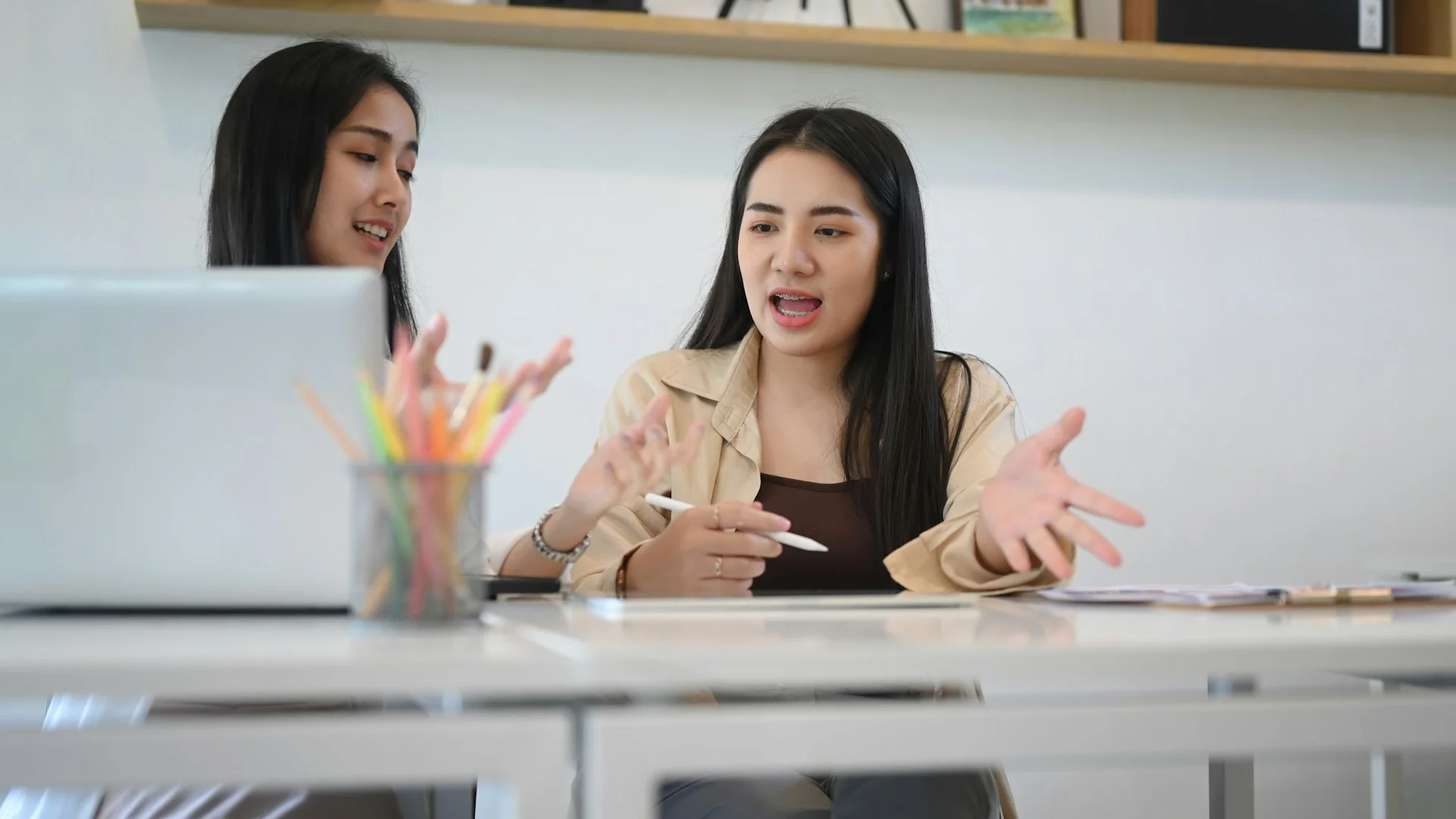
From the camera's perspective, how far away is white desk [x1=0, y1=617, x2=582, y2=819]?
0.54m

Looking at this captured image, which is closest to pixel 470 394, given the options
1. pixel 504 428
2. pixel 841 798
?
pixel 504 428

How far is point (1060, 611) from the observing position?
93 centimetres

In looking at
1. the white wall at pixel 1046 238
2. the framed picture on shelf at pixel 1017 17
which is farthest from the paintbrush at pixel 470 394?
the framed picture on shelf at pixel 1017 17

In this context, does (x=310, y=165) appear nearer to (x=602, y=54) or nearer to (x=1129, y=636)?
(x=602, y=54)

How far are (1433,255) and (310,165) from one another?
92.1 inches

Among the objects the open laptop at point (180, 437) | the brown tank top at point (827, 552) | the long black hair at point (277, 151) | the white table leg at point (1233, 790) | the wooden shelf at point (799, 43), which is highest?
the wooden shelf at point (799, 43)

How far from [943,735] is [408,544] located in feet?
1.14

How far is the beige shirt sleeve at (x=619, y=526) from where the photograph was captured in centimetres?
142

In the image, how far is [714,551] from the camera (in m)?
1.22

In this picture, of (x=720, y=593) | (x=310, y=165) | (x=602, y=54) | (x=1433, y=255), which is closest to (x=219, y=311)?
(x=720, y=593)

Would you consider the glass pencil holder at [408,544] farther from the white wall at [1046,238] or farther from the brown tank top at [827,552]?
the white wall at [1046,238]

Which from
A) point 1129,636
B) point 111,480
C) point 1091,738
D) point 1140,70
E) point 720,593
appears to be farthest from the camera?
point 1140,70

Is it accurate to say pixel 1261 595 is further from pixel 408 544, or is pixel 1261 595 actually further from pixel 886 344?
pixel 886 344

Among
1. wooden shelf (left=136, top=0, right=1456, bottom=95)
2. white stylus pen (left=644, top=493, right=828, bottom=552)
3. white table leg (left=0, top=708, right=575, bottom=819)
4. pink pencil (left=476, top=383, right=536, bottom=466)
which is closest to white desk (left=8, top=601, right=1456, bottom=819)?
white table leg (left=0, top=708, right=575, bottom=819)
